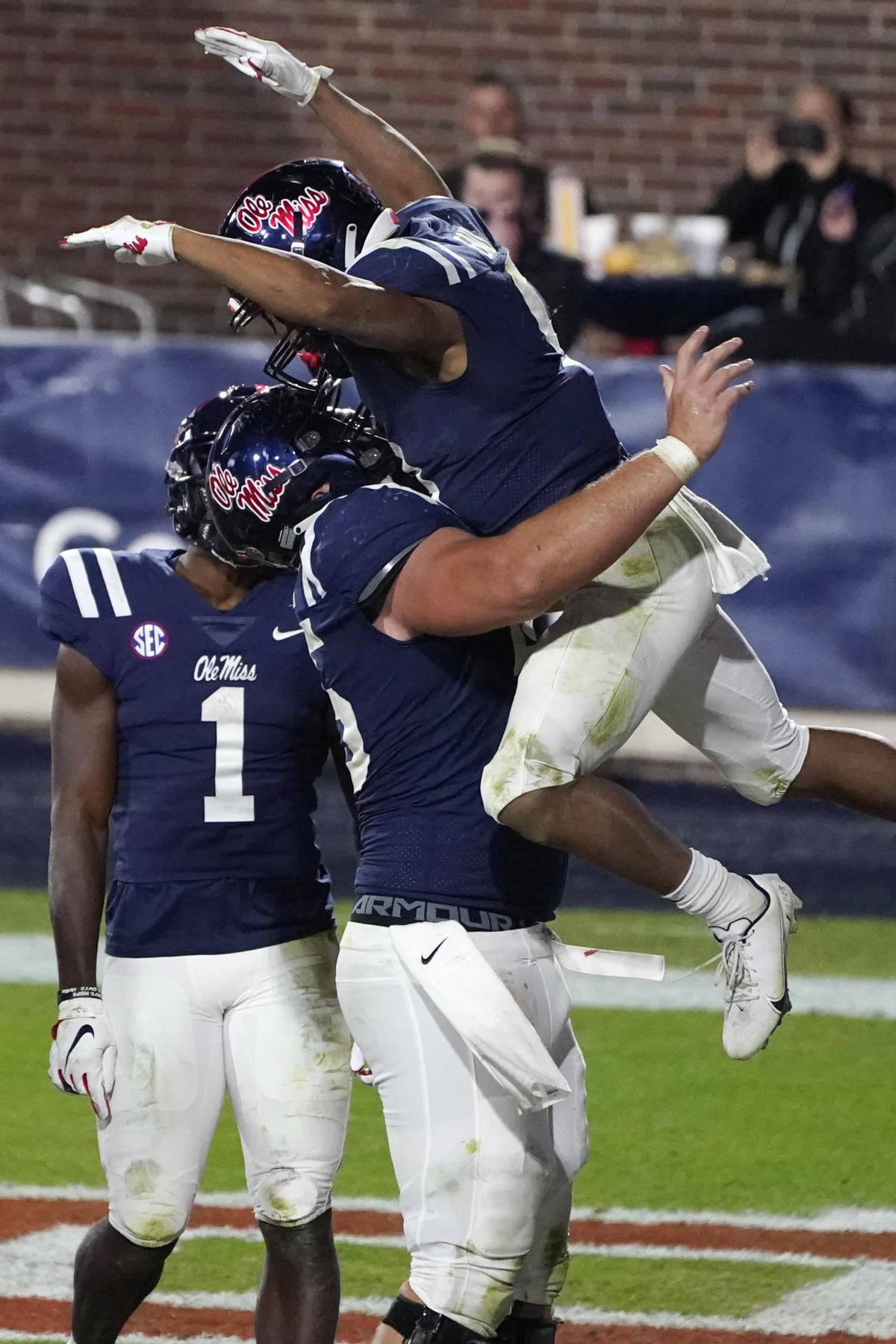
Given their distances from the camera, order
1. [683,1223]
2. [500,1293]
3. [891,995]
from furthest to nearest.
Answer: [891,995]
[683,1223]
[500,1293]

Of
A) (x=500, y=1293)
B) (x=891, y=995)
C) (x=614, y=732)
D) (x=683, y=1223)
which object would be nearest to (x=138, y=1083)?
(x=500, y=1293)

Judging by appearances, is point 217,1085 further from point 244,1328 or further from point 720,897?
point 720,897

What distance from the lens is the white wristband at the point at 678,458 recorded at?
2889 millimetres

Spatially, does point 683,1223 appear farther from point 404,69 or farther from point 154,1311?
point 404,69

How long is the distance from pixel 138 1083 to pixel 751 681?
49.0 inches

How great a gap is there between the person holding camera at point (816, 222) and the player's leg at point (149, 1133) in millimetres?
6623

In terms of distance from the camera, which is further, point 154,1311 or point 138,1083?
point 154,1311

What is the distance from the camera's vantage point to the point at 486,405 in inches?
124

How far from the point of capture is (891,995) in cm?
625

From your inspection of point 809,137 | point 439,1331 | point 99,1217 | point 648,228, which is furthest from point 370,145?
point 648,228

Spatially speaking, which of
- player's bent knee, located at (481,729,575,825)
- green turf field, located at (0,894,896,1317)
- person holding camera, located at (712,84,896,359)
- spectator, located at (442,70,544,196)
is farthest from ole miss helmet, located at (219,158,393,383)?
spectator, located at (442,70,544,196)

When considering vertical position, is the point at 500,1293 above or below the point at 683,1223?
above

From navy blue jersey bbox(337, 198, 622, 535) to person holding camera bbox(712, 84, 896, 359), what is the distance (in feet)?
20.8

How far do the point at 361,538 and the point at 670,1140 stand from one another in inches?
99.7
